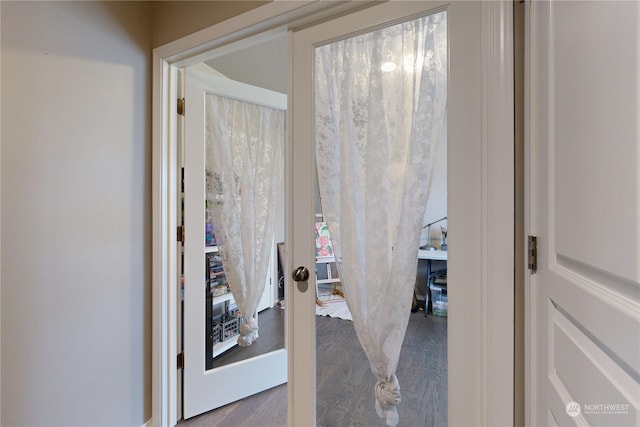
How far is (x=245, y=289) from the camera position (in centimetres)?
183

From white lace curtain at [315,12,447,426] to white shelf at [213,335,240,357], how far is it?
3.73 ft

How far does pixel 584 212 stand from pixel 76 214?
5.75 feet

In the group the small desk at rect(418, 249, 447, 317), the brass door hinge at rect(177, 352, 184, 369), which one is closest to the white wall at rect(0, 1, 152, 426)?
the brass door hinge at rect(177, 352, 184, 369)

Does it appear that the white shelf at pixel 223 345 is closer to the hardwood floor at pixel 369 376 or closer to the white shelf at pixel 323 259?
the hardwood floor at pixel 369 376

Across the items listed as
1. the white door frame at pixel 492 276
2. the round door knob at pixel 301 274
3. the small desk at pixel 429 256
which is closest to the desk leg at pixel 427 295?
the small desk at pixel 429 256

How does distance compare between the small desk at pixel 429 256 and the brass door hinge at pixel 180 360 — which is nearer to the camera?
the small desk at pixel 429 256

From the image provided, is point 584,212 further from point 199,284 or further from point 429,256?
point 199,284

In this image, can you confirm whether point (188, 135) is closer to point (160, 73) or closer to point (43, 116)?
point (160, 73)

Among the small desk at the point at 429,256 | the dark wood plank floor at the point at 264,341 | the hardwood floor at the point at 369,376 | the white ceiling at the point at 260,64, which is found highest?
the white ceiling at the point at 260,64

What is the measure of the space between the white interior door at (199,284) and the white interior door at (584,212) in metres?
1.57

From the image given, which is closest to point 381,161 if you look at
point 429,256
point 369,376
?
point 429,256

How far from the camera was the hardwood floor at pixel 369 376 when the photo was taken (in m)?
0.98

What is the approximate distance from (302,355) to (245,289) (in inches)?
30.9

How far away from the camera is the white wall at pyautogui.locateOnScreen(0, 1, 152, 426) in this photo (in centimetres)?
104
